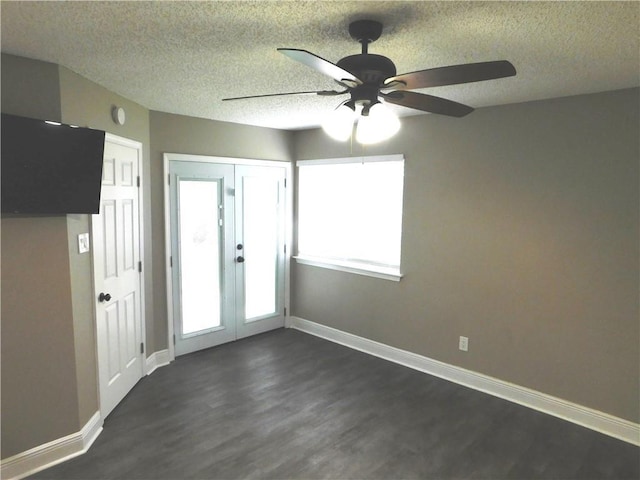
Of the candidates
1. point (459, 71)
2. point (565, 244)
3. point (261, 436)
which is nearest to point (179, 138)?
point (261, 436)

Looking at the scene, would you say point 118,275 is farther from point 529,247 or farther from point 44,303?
point 529,247

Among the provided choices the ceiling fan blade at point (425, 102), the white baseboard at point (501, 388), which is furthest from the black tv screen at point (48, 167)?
the white baseboard at point (501, 388)

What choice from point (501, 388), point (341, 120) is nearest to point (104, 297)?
point (341, 120)

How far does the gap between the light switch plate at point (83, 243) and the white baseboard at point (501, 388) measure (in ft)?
9.13

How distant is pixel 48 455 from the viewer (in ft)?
8.02

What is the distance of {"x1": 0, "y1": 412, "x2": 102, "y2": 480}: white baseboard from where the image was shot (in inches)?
91.6

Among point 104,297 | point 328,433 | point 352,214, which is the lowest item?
point 328,433

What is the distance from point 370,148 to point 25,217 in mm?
2963

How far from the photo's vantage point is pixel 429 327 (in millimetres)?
3801

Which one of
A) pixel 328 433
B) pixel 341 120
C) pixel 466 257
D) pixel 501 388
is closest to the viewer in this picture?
pixel 341 120

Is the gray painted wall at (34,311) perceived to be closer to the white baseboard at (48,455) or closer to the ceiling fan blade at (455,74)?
the white baseboard at (48,455)

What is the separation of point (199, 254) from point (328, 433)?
7.20 feet

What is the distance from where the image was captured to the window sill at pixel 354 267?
4.04 metres

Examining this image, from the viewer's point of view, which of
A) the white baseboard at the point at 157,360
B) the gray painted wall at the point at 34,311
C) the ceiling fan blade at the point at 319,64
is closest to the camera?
the ceiling fan blade at the point at 319,64
